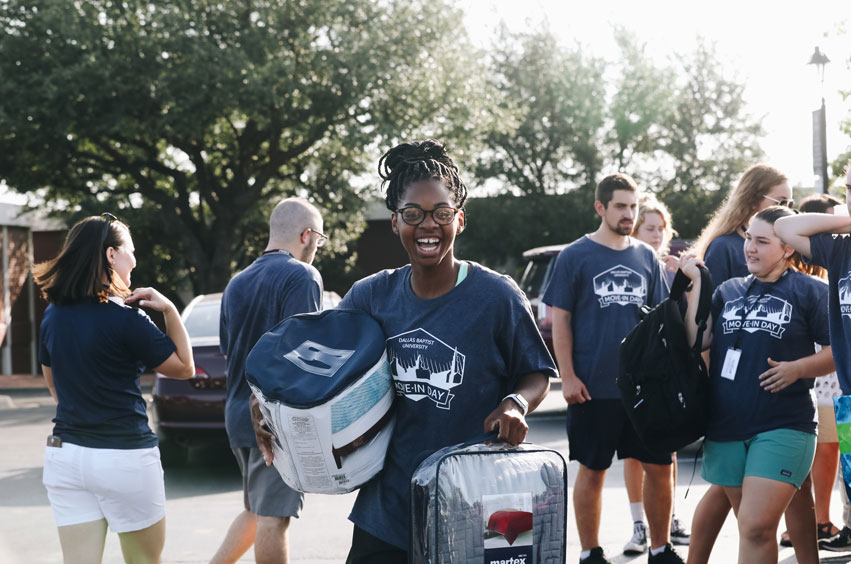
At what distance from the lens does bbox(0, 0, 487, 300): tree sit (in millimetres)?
19969

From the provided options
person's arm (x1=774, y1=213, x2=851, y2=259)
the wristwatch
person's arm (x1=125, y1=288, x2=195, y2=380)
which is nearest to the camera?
the wristwatch

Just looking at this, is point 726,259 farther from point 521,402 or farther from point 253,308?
point 521,402

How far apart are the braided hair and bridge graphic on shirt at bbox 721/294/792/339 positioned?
180 centimetres

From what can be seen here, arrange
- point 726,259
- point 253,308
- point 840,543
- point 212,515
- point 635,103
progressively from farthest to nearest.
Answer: point 635,103, point 212,515, point 840,543, point 726,259, point 253,308

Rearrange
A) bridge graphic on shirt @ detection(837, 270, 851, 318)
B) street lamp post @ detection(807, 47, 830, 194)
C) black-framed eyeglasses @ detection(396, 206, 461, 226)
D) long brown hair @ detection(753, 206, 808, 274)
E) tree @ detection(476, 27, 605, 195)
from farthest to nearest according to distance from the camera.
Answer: tree @ detection(476, 27, 605, 195), street lamp post @ detection(807, 47, 830, 194), long brown hair @ detection(753, 206, 808, 274), bridge graphic on shirt @ detection(837, 270, 851, 318), black-framed eyeglasses @ detection(396, 206, 461, 226)

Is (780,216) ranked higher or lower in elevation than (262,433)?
higher

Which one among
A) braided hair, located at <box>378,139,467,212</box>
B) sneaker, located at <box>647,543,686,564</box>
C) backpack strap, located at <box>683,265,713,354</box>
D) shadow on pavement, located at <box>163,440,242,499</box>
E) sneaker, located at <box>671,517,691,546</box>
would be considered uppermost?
braided hair, located at <box>378,139,467,212</box>

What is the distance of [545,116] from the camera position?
115ft

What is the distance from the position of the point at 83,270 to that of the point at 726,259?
325cm

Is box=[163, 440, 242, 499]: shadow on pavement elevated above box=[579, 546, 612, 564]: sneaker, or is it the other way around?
box=[579, 546, 612, 564]: sneaker

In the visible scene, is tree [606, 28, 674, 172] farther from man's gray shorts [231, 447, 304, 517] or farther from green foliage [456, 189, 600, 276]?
man's gray shorts [231, 447, 304, 517]

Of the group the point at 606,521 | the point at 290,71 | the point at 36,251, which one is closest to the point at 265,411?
the point at 606,521

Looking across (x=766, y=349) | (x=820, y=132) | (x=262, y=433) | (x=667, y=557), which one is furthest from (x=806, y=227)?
(x=820, y=132)

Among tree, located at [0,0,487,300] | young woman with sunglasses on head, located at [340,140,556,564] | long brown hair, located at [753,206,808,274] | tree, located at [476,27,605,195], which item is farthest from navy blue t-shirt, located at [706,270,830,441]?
tree, located at [476,27,605,195]
